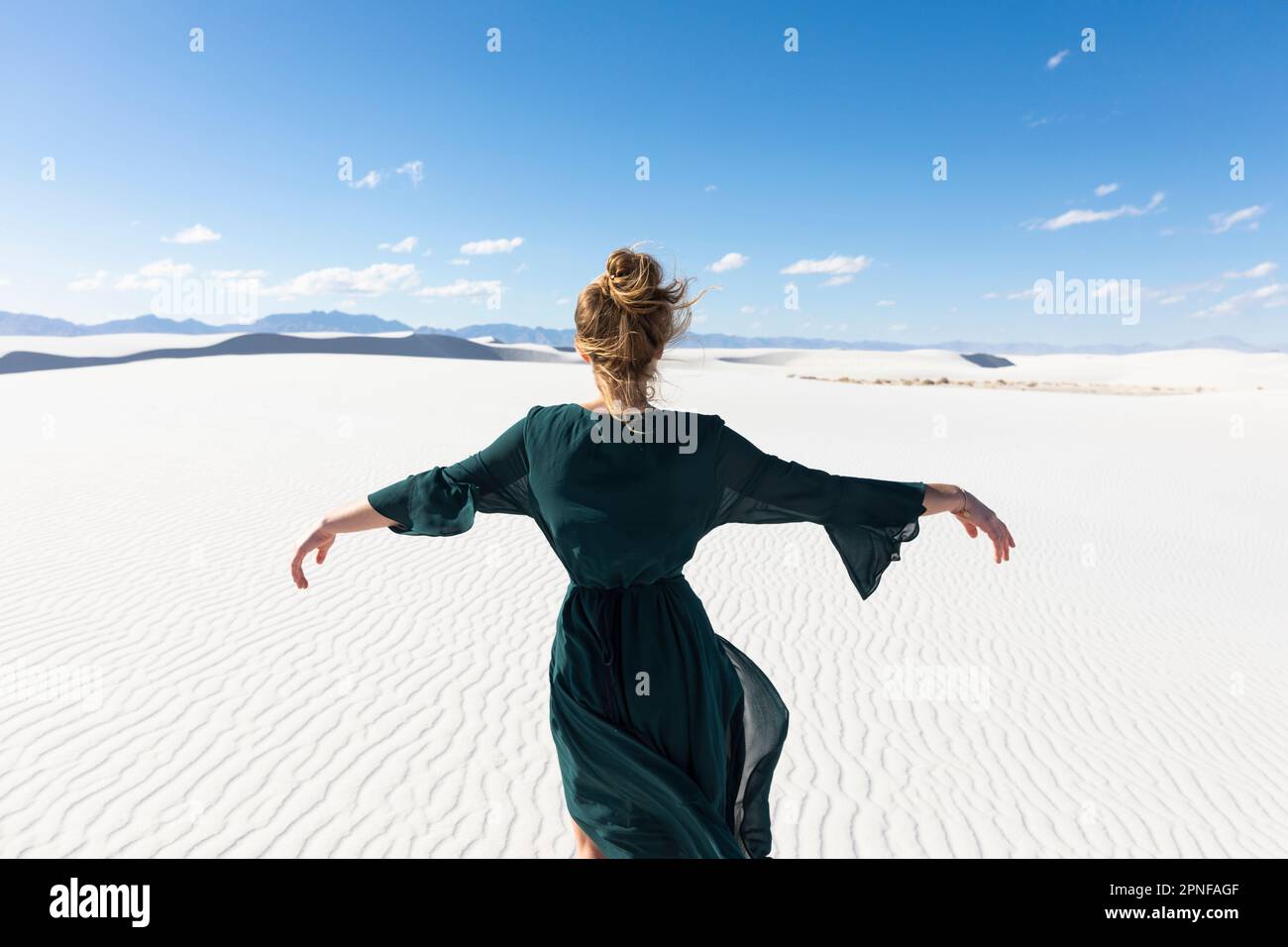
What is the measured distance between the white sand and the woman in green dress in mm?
1328

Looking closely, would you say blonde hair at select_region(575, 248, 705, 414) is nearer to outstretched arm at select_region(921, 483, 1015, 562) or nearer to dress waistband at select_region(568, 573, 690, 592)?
dress waistband at select_region(568, 573, 690, 592)

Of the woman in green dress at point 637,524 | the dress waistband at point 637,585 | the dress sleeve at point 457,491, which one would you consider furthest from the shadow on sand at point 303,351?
the dress waistband at point 637,585

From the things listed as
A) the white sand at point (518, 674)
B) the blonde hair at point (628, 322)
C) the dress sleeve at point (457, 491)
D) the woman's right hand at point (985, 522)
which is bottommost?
the white sand at point (518, 674)

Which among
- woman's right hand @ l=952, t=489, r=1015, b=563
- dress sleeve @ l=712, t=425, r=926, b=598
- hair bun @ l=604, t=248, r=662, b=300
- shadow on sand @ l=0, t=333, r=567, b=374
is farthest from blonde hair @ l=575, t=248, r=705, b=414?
shadow on sand @ l=0, t=333, r=567, b=374

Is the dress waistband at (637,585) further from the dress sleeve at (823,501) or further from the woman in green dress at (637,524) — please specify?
the dress sleeve at (823,501)

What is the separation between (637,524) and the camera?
1.83 m

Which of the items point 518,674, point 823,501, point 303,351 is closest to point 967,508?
point 823,501

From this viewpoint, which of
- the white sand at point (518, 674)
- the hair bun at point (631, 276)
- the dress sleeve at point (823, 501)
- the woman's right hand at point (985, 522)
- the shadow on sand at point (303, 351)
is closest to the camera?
the hair bun at point (631, 276)

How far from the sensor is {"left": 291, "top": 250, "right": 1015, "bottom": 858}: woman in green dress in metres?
1.83

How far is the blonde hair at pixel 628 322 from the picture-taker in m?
1.81

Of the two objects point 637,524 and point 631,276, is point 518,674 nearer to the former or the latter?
point 637,524

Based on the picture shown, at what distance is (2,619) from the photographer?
6.51 metres

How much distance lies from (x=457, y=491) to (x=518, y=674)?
407cm

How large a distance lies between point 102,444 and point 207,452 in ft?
7.78
